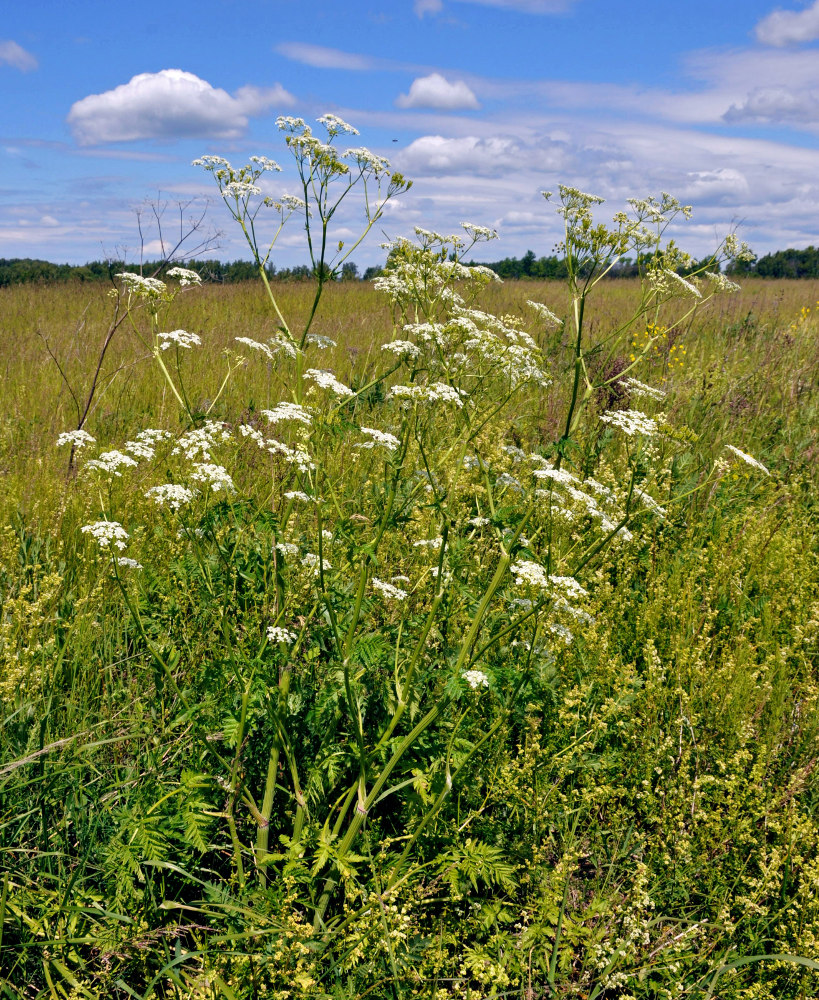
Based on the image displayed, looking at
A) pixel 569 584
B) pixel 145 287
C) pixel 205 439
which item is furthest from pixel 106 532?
pixel 569 584

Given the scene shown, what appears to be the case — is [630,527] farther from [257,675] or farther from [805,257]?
[805,257]

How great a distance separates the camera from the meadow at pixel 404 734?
7.10 ft

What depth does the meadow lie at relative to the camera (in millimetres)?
2164

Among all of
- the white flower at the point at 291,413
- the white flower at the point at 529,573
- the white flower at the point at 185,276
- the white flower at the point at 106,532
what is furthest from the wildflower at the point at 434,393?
the white flower at the point at 185,276

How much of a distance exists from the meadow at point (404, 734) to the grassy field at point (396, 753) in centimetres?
2

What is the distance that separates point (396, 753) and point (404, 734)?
0.44 metres

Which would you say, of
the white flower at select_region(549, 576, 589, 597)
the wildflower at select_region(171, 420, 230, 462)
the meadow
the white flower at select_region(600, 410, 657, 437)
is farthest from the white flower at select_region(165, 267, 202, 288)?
the white flower at select_region(549, 576, 589, 597)

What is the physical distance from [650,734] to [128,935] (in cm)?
229

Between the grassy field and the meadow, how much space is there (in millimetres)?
19

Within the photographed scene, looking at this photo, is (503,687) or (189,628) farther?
(189,628)

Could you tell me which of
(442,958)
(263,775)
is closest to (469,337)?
(263,775)

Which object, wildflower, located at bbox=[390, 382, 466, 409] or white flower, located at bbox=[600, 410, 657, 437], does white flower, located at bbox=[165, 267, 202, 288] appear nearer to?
wildflower, located at bbox=[390, 382, 466, 409]

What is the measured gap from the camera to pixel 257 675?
2320 millimetres

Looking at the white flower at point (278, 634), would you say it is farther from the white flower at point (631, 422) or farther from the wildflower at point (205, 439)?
the white flower at point (631, 422)
